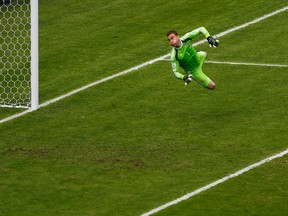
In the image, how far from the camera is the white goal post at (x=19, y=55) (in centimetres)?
2478

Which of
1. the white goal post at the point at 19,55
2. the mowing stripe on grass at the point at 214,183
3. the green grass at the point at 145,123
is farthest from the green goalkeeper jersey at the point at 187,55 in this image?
the mowing stripe on grass at the point at 214,183

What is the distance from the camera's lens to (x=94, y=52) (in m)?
28.5

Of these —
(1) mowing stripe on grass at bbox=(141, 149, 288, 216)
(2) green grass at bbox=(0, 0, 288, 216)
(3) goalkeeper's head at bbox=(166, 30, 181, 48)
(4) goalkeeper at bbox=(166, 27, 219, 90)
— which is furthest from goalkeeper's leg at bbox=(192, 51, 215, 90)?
(1) mowing stripe on grass at bbox=(141, 149, 288, 216)

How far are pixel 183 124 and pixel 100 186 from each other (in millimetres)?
3990

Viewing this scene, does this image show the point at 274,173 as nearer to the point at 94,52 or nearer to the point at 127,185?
the point at 127,185

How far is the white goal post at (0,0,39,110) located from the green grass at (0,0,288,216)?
45cm

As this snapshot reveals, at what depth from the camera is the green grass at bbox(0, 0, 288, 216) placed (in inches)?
762

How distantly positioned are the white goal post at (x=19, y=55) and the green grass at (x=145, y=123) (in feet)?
1.46

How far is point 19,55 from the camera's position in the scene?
2767 cm

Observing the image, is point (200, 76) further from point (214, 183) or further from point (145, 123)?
point (214, 183)

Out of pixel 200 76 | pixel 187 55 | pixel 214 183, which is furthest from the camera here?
pixel 200 76

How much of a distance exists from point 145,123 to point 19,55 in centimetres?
546

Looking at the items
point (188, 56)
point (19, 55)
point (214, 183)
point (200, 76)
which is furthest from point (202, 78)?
point (19, 55)

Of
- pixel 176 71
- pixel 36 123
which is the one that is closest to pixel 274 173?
pixel 176 71
